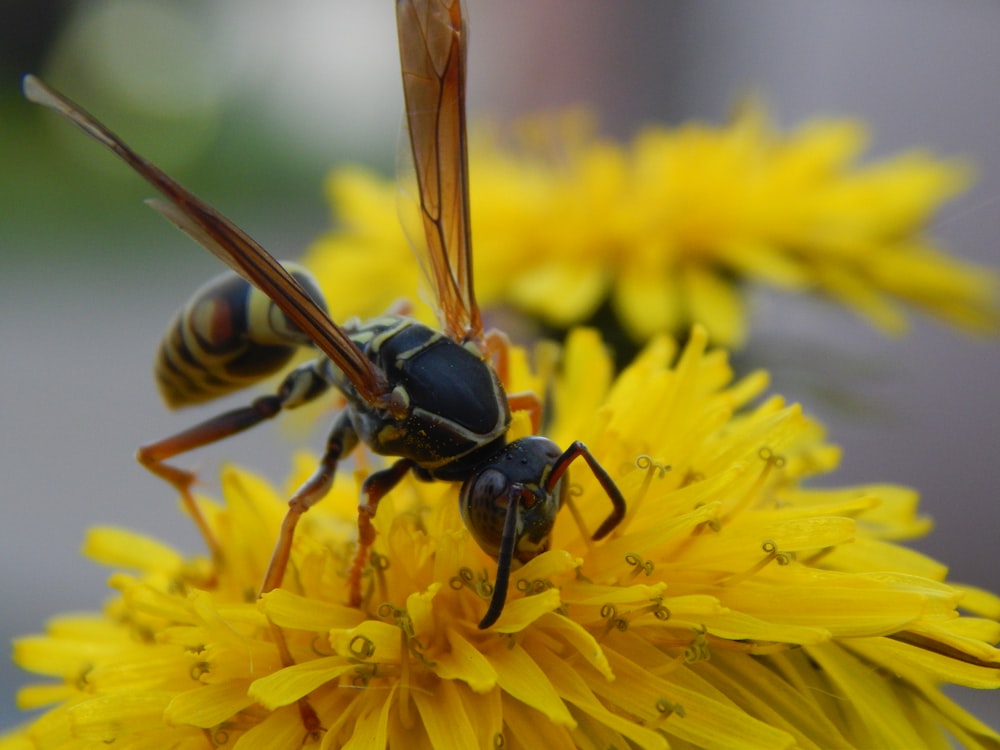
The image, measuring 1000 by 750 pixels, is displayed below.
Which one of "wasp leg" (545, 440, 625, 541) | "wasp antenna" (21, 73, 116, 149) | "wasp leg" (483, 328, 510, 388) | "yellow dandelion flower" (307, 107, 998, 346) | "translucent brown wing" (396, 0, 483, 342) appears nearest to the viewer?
"wasp antenna" (21, 73, 116, 149)

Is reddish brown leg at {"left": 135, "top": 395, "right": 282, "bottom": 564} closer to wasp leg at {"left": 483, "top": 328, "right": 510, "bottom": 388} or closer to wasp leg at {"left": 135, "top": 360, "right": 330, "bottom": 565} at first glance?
wasp leg at {"left": 135, "top": 360, "right": 330, "bottom": 565}

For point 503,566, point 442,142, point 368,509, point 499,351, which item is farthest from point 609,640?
point 442,142

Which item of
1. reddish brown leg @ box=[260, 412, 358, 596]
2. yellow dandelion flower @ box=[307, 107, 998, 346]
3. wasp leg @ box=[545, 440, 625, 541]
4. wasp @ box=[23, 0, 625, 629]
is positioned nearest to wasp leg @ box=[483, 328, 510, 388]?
wasp @ box=[23, 0, 625, 629]

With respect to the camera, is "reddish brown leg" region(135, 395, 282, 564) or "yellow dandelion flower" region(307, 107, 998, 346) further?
"yellow dandelion flower" region(307, 107, 998, 346)

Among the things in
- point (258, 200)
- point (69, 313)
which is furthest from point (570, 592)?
point (258, 200)

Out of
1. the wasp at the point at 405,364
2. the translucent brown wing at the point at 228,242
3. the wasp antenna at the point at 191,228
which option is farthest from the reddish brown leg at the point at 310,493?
the wasp antenna at the point at 191,228

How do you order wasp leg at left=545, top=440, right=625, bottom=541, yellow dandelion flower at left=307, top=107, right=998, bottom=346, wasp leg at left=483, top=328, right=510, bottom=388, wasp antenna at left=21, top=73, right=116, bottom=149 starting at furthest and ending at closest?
yellow dandelion flower at left=307, top=107, right=998, bottom=346
wasp leg at left=483, top=328, right=510, bottom=388
wasp leg at left=545, top=440, right=625, bottom=541
wasp antenna at left=21, top=73, right=116, bottom=149

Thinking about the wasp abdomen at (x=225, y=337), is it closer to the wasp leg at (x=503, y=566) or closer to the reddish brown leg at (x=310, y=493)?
the reddish brown leg at (x=310, y=493)
